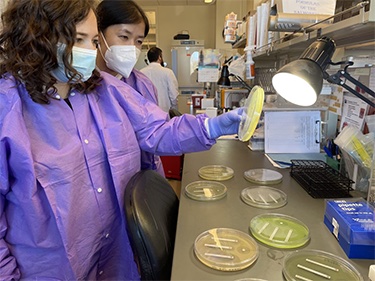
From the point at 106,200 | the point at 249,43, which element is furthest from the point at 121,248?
the point at 249,43

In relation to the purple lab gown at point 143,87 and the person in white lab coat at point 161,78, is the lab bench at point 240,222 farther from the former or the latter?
the person in white lab coat at point 161,78

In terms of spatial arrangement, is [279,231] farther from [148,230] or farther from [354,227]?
[148,230]

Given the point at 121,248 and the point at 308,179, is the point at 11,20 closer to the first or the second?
the point at 121,248

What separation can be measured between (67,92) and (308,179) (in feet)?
3.46

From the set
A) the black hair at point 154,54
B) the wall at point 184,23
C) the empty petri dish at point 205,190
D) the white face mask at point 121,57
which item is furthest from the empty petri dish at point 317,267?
the wall at point 184,23

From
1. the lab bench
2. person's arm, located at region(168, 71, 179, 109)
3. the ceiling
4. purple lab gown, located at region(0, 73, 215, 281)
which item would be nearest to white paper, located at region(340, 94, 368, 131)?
the lab bench

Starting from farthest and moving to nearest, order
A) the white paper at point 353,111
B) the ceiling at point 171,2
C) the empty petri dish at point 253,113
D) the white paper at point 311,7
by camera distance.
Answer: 1. the ceiling at point 171,2
2. the white paper at point 353,111
3. the white paper at point 311,7
4. the empty petri dish at point 253,113

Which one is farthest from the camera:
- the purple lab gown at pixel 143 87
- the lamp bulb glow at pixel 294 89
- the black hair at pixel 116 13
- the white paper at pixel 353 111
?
the purple lab gown at pixel 143 87

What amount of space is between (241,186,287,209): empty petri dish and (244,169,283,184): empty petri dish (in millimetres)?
64

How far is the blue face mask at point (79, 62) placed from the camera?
917 millimetres

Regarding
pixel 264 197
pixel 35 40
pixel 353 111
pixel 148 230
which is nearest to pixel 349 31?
pixel 353 111

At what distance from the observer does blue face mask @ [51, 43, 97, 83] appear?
92cm

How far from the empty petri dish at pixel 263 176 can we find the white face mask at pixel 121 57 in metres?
0.85

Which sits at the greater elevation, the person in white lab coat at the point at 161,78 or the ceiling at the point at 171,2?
the ceiling at the point at 171,2
